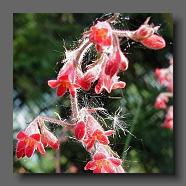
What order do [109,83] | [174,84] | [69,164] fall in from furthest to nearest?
[69,164], [174,84], [109,83]

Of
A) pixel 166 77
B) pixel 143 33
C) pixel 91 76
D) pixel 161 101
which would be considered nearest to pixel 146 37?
pixel 143 33

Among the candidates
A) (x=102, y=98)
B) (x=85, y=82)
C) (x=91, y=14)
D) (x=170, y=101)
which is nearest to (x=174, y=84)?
(x=170, y=101)

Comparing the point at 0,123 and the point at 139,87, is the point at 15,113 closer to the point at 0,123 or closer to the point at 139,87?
the point at 0,123

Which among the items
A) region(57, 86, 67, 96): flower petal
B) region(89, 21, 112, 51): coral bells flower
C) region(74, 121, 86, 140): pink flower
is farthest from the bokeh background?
region(89, 21, 112, 51): coral bells flower

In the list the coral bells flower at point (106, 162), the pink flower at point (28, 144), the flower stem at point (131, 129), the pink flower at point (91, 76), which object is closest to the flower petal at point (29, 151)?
the pink flower at point (28, 144)

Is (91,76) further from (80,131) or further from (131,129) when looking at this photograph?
(131,129)

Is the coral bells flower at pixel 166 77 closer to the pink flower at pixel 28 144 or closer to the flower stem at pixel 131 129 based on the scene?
the flower stem at pixel 131 129

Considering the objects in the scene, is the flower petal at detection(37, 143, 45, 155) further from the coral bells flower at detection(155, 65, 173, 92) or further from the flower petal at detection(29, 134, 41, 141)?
the coral bells flower at detection(155, 65, 173, 92)

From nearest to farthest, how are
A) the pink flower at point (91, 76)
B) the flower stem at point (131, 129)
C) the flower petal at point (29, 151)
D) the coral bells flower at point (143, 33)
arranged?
the coral bells flower at point (143, 33) < the pink flower at point (91, 76) < the flower petal at point (29, 151) < the flower stem at point (131, 129)
